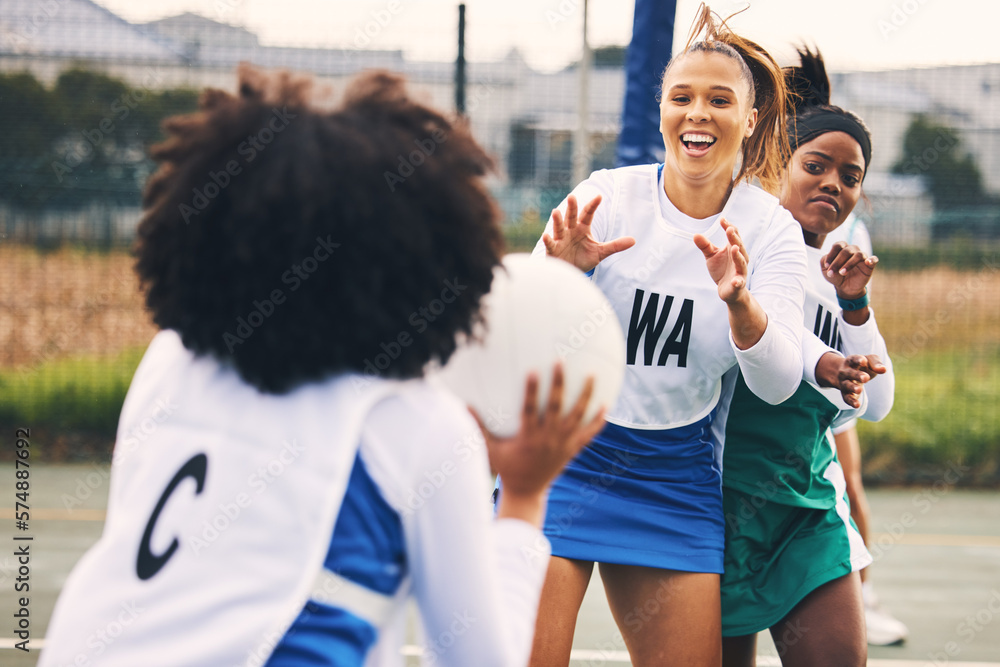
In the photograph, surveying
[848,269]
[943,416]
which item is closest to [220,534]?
[848,269]

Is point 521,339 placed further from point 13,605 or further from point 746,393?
point 13,605

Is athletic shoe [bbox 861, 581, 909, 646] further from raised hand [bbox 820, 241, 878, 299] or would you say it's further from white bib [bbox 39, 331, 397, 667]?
white bib [bbox 39, 331, 397, 667]

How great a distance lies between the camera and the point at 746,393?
2508 mm

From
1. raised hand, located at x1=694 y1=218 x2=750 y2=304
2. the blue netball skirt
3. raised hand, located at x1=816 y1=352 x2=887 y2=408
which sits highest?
raised hand, located at x1=694 y1=218 x2=750 y2=304

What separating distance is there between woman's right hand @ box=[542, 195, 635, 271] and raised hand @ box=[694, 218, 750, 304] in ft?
0.59

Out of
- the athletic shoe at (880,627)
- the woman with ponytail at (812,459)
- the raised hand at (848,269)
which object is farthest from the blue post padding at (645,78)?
the athletic shoe at (880,627)

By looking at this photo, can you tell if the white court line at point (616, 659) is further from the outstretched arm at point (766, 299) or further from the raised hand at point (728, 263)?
the raised hand at point (728, 263)

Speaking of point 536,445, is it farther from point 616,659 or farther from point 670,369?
point 616,659

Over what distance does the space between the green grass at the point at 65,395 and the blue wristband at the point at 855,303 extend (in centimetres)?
673

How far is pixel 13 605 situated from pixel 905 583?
4.52 m

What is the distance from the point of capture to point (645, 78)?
3289 mm

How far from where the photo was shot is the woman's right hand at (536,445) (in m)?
1.37

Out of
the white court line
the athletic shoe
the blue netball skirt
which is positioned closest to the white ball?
the blue netball skirt

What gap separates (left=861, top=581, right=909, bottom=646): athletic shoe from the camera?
4.29 meters
